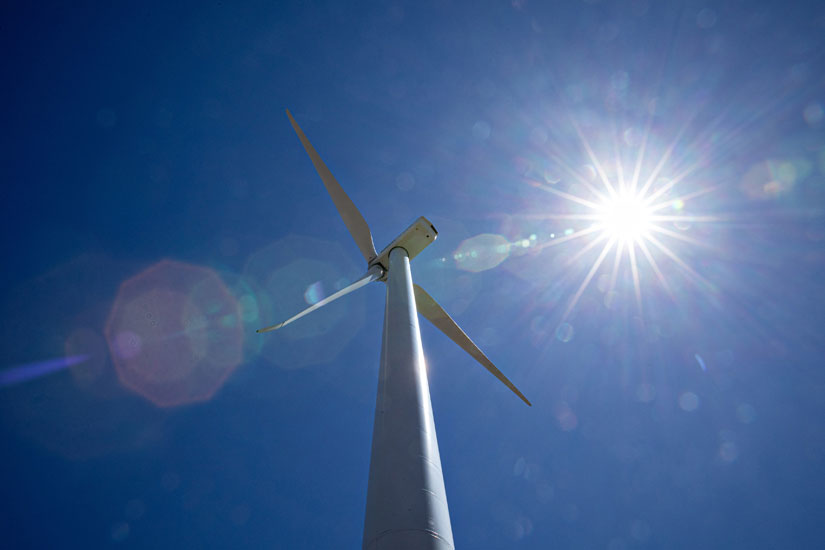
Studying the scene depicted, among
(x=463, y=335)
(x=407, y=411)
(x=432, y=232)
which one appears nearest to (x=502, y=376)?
(x=463, y=335)

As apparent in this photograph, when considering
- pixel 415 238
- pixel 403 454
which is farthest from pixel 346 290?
pixel 403 454

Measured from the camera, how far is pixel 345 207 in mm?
17031

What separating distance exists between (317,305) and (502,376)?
22.4 ft

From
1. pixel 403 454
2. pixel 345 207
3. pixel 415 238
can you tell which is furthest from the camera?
pixel 345 207

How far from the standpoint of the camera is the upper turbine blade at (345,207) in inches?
648

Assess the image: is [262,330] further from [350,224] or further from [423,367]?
[423,367]

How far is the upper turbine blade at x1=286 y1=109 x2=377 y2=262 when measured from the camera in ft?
54.0

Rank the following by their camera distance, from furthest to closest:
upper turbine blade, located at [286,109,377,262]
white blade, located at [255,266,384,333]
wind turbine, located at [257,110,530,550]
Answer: upper turbine blade, located at [286,109,377,262] < white blade, located at [255,266,384,333] < wind turbine, located at [257,110,530,550]

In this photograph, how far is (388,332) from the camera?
24.9 feet

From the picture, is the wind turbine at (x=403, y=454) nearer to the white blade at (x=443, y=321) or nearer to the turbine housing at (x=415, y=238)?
the turbine housing at (x=415, y=238)

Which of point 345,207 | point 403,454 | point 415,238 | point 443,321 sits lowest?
point 403,454

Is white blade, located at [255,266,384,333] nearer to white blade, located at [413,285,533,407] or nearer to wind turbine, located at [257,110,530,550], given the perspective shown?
white blade, located at [413,285,533,407]

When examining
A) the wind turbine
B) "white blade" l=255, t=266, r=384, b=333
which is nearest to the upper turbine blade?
"white blade" l=255, t=266, r=384, b=333

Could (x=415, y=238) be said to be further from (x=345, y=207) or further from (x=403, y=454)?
(x=403, y=454)
